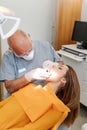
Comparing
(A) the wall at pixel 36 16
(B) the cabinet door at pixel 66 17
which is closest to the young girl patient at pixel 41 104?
(A) the wall at pixel 36 16

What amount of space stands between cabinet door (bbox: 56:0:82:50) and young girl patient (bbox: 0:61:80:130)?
2.18m

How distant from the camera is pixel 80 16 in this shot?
11.4 feet

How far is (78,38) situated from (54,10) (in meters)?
0.71

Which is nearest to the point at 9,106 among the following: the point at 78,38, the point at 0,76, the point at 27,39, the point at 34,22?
the point at 0,76

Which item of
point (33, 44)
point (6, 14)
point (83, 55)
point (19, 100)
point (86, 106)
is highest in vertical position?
point (6, 14)

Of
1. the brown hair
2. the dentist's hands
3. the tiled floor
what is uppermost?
the dentist's hands

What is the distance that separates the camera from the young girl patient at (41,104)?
1135mm

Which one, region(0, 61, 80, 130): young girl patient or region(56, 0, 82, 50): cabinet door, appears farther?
region(56, 0, 82, 50): cabinet door

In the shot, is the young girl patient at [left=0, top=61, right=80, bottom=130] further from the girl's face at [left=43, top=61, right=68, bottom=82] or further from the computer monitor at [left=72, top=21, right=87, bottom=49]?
the computer monitor at [left=72, top=21, right=87, bottom=49]

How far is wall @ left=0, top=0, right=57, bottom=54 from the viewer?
314 centimetres

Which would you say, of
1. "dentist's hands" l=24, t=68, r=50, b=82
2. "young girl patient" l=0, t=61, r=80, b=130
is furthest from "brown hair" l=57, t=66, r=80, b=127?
"dentist's hands" l=24, t=68, r=50, b=82

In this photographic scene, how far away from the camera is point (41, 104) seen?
118 centimetres

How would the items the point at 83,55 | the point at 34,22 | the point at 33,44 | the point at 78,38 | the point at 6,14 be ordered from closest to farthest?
the point at 6,14
the point at 33,44
the point at 83,55
the point at 78,38
the point at 34,22

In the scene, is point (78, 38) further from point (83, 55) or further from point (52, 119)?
point (52, 119)
